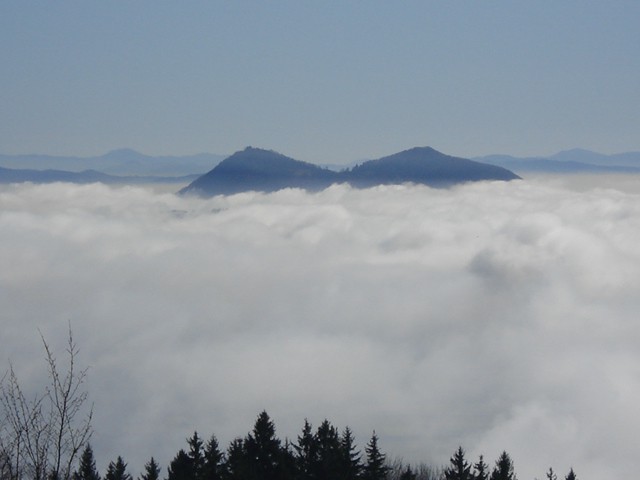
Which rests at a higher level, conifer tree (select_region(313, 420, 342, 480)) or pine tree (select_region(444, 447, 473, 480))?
conifer tree (select_region(313, 420, 342, 480))

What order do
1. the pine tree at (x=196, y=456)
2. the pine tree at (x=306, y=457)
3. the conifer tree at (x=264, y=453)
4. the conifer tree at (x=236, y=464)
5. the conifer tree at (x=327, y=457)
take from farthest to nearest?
the pine tree at (x=196, y=456) → the conifer tree at (x=264, y=453) → the pine tree at (x=306, y=457) → the conifer tree at (x=327, y=457) → the conifer tree at (x=236, y=464)

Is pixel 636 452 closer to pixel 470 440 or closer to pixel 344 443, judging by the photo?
pixel 470 440

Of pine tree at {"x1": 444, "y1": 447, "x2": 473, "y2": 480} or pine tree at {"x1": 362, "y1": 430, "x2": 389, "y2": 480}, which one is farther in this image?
pine tree at {"x1": 362, "y1": 430, "x2": 389, "y2": 480}

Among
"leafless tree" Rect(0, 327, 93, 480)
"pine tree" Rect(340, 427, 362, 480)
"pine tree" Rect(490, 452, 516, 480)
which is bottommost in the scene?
"pine tree" Rect(490, 452, 516, 480)

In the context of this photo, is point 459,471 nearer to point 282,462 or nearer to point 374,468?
point 374,468

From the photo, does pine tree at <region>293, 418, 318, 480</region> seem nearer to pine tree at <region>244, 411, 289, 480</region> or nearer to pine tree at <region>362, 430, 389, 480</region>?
pine tree at <region>244, 411, 289, 480</region>

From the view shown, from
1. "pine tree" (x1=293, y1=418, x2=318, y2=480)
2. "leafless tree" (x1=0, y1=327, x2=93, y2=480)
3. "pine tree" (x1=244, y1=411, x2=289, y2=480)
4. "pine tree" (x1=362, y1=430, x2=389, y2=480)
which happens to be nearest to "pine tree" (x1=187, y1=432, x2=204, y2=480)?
"pine tree" (x1=244, y1=411, x2=289, y2=480)

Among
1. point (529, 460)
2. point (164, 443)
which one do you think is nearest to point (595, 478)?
point (529, 460)

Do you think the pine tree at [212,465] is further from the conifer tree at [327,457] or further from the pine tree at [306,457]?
the conifer tree at [327,457]

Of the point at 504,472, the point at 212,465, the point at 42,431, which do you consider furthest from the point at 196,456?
the point at 42,431

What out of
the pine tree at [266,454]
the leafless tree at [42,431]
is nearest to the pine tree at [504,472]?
the pine tree at [266,454]

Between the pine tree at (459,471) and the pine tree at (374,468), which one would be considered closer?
the pine tree at (459,471)

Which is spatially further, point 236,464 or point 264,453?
point 264,453
